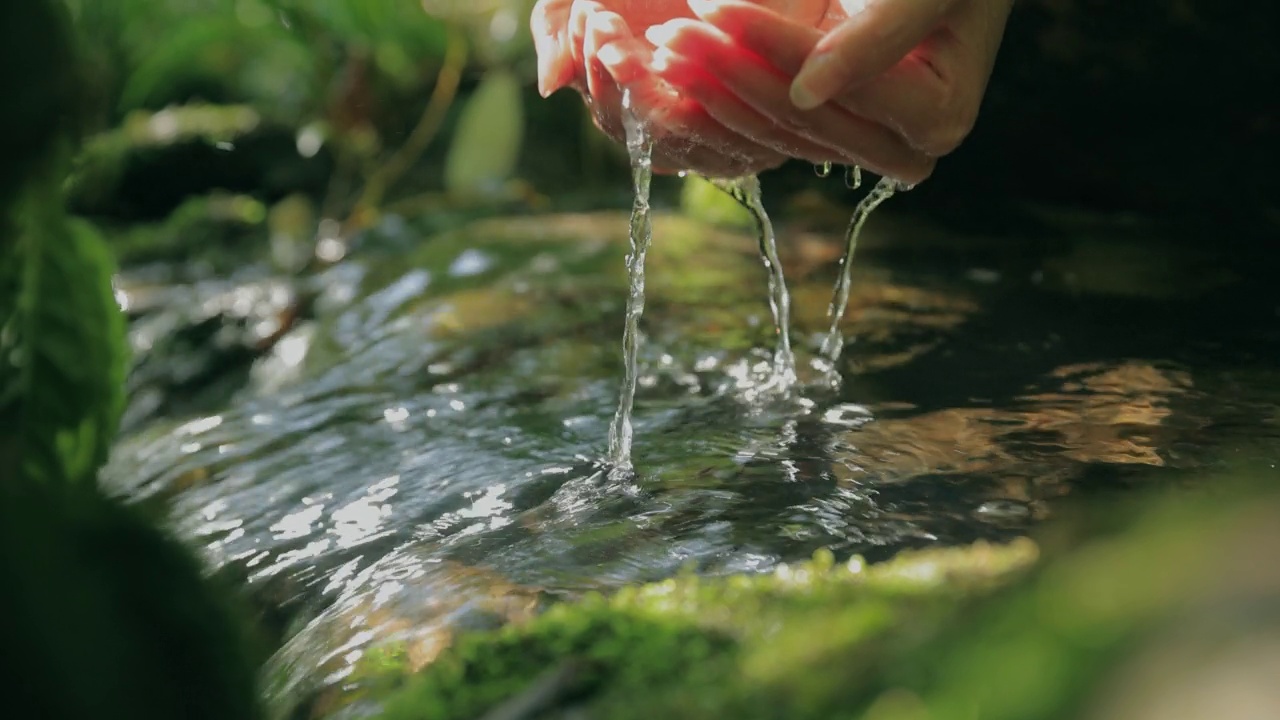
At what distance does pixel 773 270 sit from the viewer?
205 centimetres

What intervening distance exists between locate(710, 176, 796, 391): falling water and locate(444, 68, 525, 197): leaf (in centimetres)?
266

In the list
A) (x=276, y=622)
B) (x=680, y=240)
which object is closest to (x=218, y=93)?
(x=680, y=240)

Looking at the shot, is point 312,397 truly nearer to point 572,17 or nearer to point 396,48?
point 572,17

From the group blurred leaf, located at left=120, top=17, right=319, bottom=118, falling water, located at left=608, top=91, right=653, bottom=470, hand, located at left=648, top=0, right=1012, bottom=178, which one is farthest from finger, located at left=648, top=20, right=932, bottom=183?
blurred leaf, located at left=120, top=17, right=319, bottom=118

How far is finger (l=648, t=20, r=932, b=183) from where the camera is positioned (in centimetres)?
138

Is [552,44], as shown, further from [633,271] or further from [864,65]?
[864,65]

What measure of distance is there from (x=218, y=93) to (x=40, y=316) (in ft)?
17.4

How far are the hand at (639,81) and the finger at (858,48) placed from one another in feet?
0.58

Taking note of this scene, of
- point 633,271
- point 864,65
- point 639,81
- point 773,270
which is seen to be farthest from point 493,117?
point 864,65

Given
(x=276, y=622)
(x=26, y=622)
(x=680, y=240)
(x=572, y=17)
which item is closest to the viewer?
(x=26, y=622)

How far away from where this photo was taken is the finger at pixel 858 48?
1306 millimetres

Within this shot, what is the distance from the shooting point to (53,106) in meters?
0.44

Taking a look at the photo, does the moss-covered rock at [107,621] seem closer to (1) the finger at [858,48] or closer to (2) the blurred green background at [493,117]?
(1) the finger at [858,48]

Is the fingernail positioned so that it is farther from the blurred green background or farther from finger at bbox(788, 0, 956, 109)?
the blurred green background
